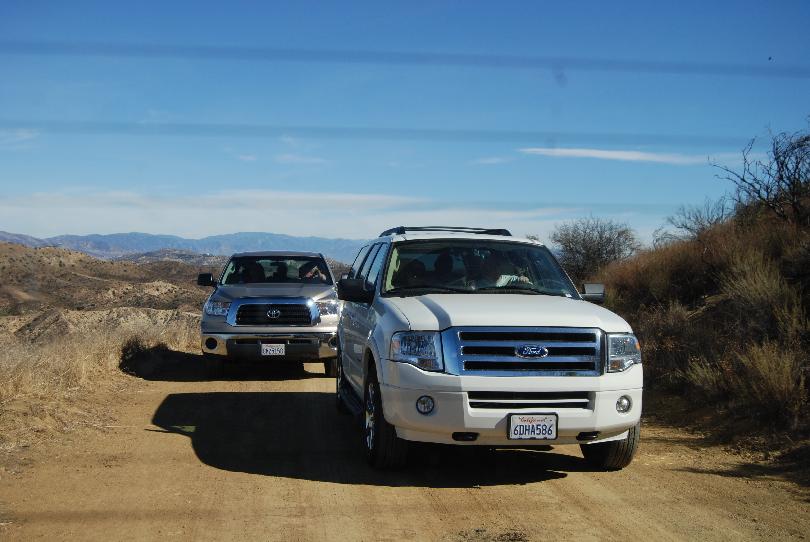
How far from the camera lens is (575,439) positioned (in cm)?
652

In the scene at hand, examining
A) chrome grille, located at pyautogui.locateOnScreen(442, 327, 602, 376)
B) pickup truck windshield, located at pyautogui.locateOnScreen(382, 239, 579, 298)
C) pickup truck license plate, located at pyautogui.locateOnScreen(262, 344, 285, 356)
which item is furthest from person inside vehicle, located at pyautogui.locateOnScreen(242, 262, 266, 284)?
chrome grille, located at pyautogui.locateOnScreen(442, 327, 602, 376)

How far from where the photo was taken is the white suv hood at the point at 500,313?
6.54m

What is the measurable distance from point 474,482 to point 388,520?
4.20 feet

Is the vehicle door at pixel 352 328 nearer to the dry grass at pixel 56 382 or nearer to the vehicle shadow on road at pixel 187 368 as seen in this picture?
the dry grass at pixel 56 382

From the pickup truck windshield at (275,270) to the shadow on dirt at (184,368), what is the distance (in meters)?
1.40

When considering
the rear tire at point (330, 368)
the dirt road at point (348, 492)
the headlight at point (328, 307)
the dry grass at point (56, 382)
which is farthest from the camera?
the rear tire at point (330, 368)

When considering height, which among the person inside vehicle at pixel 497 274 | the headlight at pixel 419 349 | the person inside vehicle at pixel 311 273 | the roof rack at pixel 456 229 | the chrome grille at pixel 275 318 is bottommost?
the chrome grille at pixel 275 318

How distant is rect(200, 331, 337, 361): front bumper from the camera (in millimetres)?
12570

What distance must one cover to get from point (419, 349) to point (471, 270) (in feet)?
5.49

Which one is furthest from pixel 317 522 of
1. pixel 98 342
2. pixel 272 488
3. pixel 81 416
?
pixel 98 342

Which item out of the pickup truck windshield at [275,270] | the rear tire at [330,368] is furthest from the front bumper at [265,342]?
the pickup truck windshield at [275,270]

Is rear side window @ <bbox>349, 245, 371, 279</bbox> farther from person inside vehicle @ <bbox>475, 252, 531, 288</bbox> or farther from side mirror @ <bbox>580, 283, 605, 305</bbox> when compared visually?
side mirror @ <bbox>580, 283, 605, 305</bbox>

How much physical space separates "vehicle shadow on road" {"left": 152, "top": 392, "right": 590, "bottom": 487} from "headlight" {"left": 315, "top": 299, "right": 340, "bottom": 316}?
8.65 ft

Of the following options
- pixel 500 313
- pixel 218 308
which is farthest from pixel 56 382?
pixel 500 313
